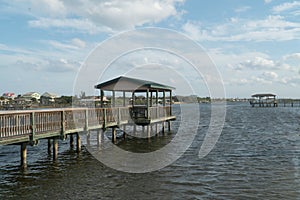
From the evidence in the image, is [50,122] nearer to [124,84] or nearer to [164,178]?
[164,178]

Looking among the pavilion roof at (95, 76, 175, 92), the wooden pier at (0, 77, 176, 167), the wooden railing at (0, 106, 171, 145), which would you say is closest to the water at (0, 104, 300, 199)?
the wooden pier at (0, 77, 176, 167)

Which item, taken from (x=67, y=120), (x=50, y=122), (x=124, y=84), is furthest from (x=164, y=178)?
A: (x=124, y=84)

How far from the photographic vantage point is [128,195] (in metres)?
10.3

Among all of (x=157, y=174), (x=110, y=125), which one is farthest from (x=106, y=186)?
(x=110, y=125)

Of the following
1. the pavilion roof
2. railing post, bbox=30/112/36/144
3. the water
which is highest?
the pavilion roof

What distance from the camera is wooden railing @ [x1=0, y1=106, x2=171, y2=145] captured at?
11648 mm

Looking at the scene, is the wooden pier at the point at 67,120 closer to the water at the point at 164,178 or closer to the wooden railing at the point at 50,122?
the wooden railing at the point at 50,122

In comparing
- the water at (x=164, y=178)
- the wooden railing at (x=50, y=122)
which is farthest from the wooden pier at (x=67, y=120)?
the water at (x=164, y=178)

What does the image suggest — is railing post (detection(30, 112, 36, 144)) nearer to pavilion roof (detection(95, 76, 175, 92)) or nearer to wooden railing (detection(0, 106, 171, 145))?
wooden railing (detection(0, 106, 171, 145))

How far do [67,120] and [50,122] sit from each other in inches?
59.8

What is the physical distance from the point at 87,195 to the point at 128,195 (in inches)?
53.5

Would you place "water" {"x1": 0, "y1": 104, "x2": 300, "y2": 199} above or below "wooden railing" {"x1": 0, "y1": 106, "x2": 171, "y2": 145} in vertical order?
below

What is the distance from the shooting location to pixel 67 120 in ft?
51.0

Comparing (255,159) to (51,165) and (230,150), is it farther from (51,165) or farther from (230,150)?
(51,165)
